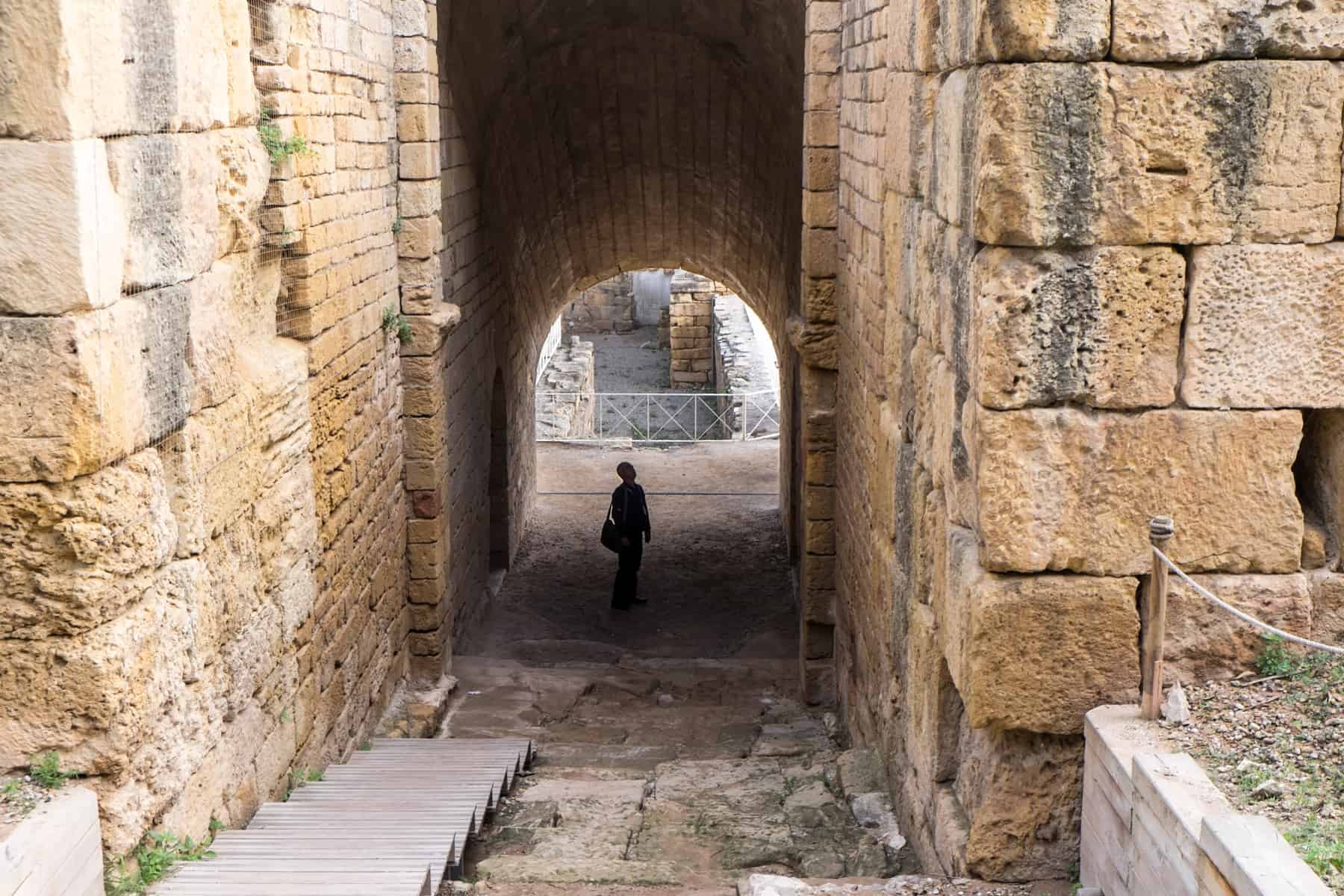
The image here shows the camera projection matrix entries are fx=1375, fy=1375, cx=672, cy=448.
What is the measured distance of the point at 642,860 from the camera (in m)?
5.18

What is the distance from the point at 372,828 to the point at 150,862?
999 mm

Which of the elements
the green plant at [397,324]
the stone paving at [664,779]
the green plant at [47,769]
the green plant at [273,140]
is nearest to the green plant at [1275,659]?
A: the stone paving at [664,779]

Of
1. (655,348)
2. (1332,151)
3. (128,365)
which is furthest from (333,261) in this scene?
(655,348)

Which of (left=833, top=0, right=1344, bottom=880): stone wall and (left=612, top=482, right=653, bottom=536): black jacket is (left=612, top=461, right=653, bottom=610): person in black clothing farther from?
(left=833, top=0, right=1344, bottom=880): stone wall

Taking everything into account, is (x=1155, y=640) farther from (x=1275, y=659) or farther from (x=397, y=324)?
(x=397, y=324)

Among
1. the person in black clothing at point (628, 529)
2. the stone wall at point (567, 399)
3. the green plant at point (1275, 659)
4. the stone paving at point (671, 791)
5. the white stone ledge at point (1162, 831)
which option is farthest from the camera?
the stone wall at point (567, 399)

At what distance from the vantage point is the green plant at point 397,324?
7.39 meters

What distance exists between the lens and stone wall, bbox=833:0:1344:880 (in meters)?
3.76

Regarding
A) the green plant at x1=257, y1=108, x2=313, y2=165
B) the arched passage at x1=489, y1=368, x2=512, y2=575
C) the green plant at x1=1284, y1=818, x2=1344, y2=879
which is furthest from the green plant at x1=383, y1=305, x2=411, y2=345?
the green plant at x1=1284, y1=818, x2=1344, y2=879

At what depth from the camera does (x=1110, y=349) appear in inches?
152

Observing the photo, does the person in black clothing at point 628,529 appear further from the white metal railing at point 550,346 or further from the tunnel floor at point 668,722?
the white metal railing at point 550,346

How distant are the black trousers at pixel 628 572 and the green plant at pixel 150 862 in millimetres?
7157

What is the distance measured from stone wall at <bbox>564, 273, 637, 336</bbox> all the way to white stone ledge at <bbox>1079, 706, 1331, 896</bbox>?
27.2 meters

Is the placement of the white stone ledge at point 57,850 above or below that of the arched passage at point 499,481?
above
